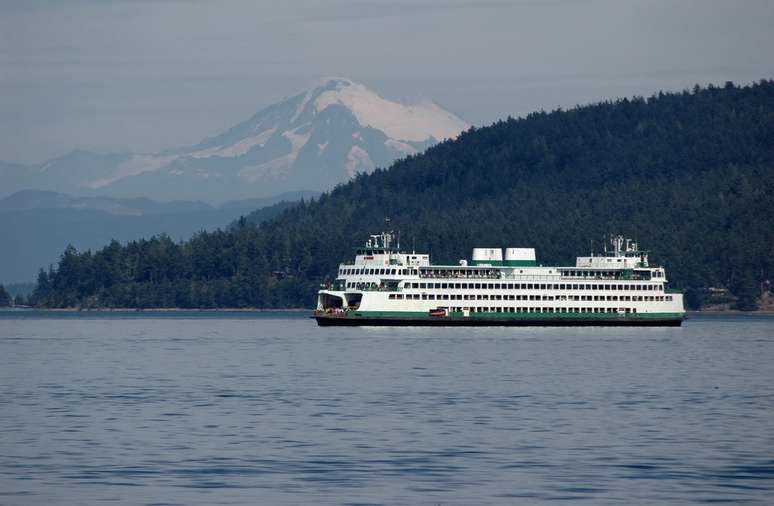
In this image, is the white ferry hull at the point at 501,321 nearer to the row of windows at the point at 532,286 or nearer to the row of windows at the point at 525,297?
the row of windows at the point at 525,297

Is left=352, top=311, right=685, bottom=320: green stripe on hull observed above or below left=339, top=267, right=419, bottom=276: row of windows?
below

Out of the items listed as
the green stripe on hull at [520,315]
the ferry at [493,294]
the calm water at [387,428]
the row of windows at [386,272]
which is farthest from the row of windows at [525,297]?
the calm water at [387,428]

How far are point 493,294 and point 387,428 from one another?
11583 cm

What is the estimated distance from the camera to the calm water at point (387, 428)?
167 feet

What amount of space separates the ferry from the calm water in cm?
5298

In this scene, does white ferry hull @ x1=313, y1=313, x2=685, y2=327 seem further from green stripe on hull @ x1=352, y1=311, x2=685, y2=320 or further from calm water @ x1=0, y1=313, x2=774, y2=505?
calm water @ x1=0, y1=313, x2=774, y2=505

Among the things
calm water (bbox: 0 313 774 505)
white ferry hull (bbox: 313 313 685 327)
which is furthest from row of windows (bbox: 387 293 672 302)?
calm water (bbox: 0 313 774 505)

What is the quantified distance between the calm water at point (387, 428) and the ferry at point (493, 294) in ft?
174

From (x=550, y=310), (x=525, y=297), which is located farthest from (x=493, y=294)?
(x=550, y=310)

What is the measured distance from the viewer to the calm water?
51.0 meters

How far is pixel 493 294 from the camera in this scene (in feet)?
599

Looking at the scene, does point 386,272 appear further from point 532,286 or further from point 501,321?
point 532,286

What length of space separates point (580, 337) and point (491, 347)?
25.4m

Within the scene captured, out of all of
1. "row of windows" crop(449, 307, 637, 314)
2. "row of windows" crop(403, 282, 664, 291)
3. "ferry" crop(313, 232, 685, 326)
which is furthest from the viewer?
"row of windows" crop(449, 307, 637, 314)
